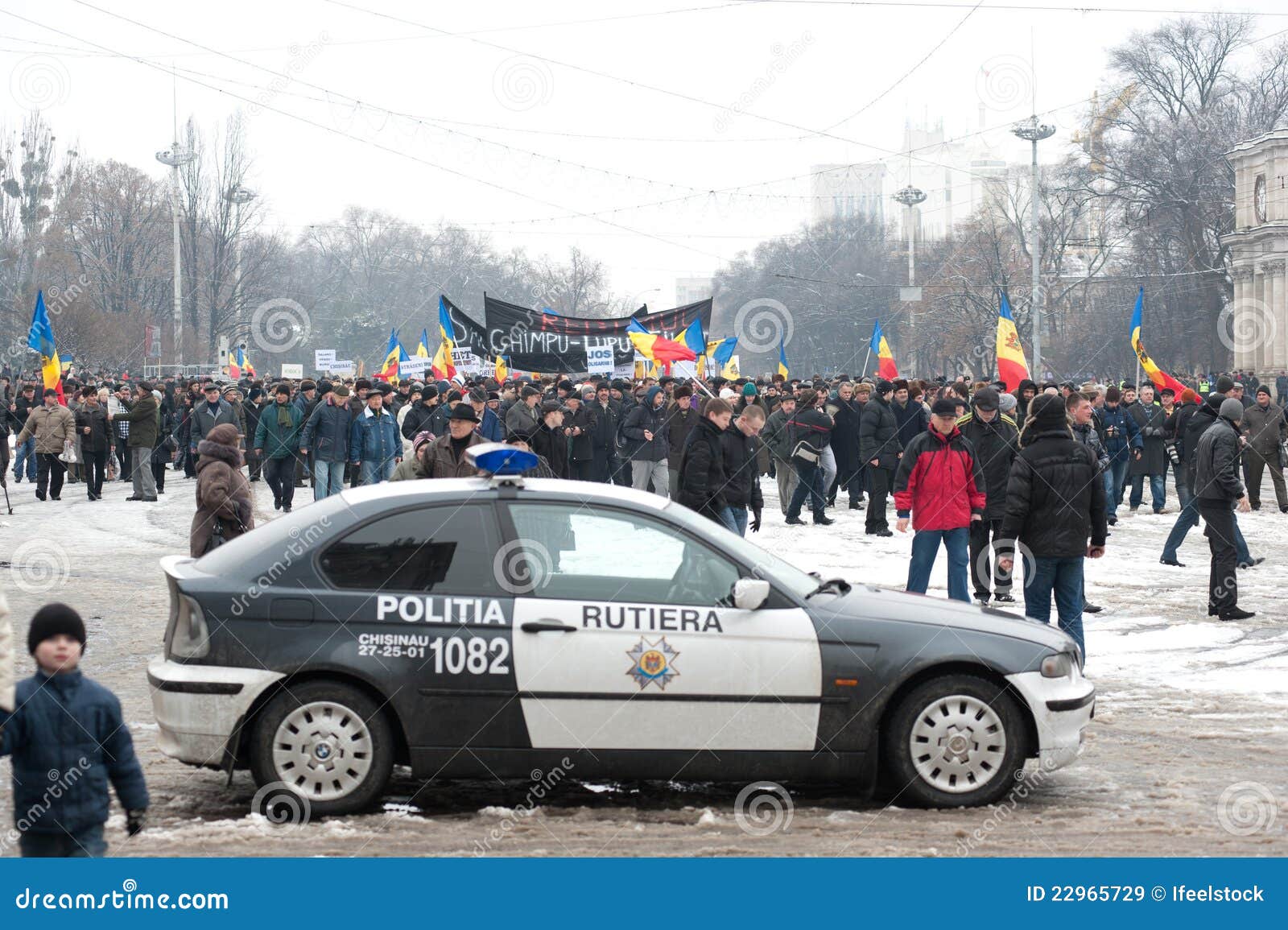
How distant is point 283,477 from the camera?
21.1 m

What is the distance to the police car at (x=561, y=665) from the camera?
643 centimetres

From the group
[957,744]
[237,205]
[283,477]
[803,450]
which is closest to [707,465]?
[957,744]

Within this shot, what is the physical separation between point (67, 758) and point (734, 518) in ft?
30.7

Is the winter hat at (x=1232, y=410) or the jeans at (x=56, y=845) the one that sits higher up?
the winter hat at (x=1232, y=410)

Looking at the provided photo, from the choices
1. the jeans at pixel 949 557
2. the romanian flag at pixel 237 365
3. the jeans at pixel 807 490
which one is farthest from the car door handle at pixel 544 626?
the romanian flag at pixel 237 365

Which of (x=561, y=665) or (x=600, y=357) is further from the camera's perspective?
(x=600, y=357)

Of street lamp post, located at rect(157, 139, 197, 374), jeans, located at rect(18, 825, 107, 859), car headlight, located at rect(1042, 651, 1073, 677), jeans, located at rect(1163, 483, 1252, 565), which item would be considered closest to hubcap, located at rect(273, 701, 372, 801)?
jeans, located at rect(18, 825, 107, 859)

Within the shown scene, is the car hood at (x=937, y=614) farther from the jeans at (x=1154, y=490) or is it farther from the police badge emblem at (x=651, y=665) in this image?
the jeans at (x=1154, y=490)

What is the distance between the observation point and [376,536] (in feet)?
22.0

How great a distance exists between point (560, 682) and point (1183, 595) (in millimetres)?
8771

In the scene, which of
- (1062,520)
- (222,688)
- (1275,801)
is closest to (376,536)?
(222,688)

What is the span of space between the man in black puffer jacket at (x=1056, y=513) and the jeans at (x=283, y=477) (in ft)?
43.0

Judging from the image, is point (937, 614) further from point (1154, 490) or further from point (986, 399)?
point (1154, 490)

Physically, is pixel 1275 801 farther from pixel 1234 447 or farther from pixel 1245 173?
pixel 1245 173
